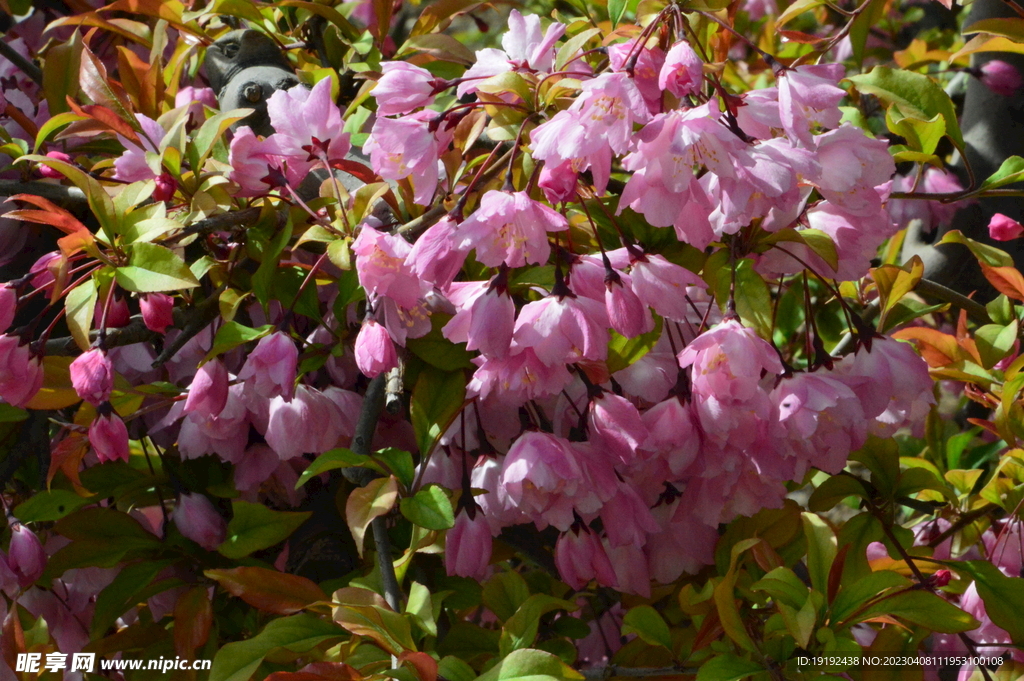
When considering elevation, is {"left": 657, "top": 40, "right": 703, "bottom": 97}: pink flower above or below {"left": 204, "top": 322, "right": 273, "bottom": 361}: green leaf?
above

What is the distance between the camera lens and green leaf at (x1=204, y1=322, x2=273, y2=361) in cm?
85

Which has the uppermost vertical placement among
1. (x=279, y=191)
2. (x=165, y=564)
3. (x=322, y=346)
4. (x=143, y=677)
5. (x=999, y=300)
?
(x=279, y=191)

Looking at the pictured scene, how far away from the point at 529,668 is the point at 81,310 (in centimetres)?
53

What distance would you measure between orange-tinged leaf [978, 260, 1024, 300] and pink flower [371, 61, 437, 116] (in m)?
0.71

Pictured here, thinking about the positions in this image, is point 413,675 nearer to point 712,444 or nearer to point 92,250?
point 712,444

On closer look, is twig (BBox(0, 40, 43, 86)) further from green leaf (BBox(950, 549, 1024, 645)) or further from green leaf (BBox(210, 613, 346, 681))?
green leaf (BBox(950, 549, 1024, 645))

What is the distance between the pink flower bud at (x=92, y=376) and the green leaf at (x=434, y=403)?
285 millimetres

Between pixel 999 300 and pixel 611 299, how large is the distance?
757 mm

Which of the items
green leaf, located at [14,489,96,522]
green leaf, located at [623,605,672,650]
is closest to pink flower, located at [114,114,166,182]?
green leaf, located at [14,489,96,522]

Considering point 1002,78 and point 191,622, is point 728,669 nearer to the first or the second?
point 191,622

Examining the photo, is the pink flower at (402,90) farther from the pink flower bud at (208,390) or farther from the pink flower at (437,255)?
the pink flower bud at (208,390)

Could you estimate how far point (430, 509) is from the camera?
78 centimetres

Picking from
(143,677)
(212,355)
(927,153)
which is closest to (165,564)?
(143,677)

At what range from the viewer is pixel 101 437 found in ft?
2.76
